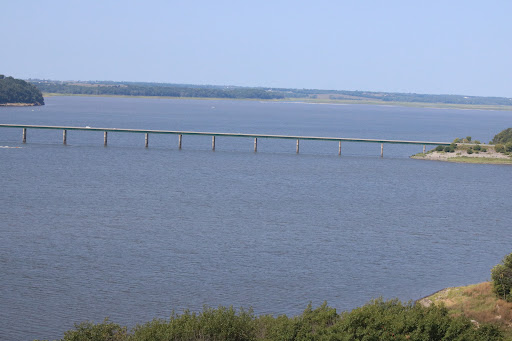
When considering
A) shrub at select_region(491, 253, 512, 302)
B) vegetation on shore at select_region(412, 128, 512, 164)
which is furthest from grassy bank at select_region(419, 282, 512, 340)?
vegetation on shore at select_region(412, 128, 512, 164)

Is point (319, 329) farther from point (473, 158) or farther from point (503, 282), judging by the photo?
point (473, 158)

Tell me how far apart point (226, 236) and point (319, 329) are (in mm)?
26590

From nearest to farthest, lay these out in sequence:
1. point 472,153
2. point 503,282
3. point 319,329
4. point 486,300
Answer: point 319,329 < point 503,282 < point 486,300 < point 472,153

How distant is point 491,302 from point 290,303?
9617 millimetres

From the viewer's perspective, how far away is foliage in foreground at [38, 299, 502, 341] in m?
25.7

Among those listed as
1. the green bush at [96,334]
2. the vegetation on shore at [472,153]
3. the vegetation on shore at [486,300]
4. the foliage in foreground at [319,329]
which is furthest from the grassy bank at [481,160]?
the green bush at [96,334]

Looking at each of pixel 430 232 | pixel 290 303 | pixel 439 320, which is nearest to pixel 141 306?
pixel 290 303

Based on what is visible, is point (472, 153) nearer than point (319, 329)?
No

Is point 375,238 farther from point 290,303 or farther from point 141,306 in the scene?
point 141,306

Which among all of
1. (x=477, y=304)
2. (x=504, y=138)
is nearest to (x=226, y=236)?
(x=477, y=304)

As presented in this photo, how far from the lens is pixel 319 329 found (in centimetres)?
2647

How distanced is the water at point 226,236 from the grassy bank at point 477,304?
7.74 ft

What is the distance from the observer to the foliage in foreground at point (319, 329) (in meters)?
25.7

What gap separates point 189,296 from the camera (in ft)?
125
